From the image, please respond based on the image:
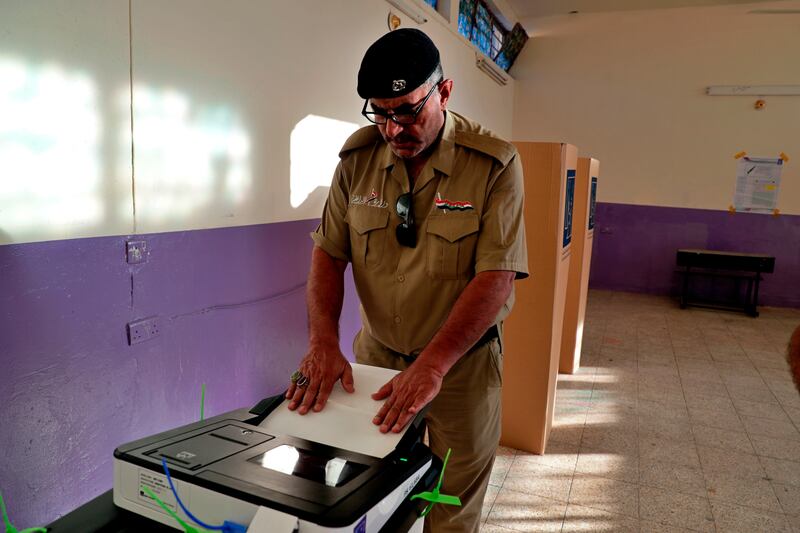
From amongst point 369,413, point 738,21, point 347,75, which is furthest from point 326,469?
point 738,21

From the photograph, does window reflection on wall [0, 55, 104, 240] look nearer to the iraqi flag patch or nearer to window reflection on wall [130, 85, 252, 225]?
window reflection on wall [130, 85, 252, 225]

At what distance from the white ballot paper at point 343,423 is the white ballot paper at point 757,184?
22.3 ft

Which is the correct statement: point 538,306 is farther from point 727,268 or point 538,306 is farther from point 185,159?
point 727,268

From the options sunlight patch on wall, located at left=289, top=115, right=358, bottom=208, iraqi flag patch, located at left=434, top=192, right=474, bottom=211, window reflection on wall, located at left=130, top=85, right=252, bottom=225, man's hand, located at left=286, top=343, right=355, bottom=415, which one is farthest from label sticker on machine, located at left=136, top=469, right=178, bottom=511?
sunlight patch on wall, located at left=289, top=115, right=358, bottom=208

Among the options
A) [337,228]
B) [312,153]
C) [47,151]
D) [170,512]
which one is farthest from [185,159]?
[170,512]

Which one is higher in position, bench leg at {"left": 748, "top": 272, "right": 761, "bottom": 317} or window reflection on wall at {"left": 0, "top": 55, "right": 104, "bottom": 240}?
window reflection on wall at {"left": 0, "top": 55, "right": 104, "bottom": 240}

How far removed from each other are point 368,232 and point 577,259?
277 cm

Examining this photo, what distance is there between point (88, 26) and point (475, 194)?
1199mm

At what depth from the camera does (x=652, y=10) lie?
6.70m

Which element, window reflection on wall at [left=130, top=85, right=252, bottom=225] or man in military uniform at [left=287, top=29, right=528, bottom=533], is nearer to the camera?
man in military uniform at [left=287, top=29, right=528, bottom=533]

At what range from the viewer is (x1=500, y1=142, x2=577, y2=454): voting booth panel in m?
2.55

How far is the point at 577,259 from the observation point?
3895 mm

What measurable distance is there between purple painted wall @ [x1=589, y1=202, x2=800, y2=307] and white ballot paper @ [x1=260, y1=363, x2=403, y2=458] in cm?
657

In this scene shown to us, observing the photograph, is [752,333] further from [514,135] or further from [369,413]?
[369,413]
